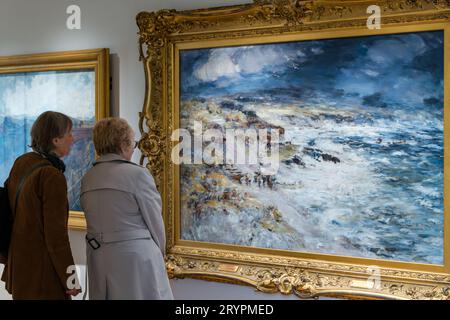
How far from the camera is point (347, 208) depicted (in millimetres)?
3188

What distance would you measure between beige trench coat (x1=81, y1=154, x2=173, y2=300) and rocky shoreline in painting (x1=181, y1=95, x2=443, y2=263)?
0.75 metres

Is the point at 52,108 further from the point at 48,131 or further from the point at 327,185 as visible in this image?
the point at 327,185

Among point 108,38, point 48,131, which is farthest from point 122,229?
point 108,38

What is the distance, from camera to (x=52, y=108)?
4320mm

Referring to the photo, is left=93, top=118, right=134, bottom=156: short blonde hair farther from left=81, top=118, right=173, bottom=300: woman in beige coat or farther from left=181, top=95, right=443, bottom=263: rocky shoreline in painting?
left=181, top=95, right=443, bottom=263: rocky shoreline in painting

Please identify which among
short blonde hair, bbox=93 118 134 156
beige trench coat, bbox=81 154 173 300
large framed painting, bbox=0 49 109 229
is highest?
large framed painting, bbox=0 49 109 229

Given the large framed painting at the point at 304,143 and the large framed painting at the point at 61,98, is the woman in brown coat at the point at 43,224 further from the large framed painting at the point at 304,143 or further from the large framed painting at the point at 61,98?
the large framed painting at the point at 61,98

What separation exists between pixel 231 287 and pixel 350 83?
1.41 metres

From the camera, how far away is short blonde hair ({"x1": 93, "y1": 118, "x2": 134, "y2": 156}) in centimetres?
294

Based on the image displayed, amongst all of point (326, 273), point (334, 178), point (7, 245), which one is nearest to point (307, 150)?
point (334, 178)

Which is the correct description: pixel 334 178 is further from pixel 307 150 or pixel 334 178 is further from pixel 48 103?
pixel 48 103

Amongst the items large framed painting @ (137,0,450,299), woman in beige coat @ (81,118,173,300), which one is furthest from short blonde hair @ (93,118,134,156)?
large framed painting @ (137,0,450,299)

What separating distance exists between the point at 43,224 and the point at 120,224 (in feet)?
1.19

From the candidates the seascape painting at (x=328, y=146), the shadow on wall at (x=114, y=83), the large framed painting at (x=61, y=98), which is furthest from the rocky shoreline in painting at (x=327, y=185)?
the large framed painting at (x=61, y=98)
